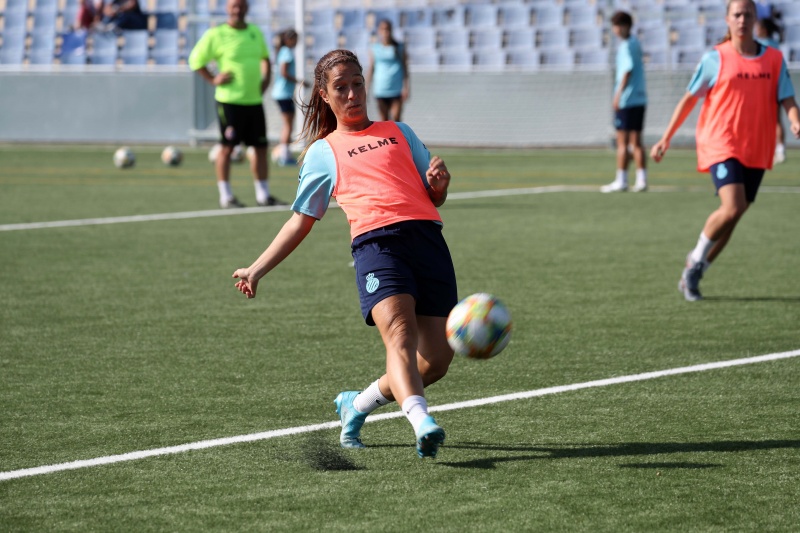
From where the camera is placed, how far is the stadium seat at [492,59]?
29.4m

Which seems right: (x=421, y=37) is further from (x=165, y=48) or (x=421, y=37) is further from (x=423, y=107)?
(x=165, y=48)

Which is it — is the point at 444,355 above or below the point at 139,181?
above

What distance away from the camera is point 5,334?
7.60 meters

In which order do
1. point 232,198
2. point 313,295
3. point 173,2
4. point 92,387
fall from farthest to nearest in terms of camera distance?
1. point 173,2
2. point 232,198
3. point 313,295
4. point 92,387

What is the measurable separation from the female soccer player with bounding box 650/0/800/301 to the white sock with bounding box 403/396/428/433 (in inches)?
181

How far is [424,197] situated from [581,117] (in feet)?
73.6

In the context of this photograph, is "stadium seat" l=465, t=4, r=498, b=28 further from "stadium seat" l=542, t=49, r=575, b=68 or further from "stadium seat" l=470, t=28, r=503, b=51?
"stadium seat" l=542, t=49, r=575, b=68

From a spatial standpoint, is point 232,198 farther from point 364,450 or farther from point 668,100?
point 668,100

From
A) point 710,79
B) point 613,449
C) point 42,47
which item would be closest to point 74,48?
point 42,47

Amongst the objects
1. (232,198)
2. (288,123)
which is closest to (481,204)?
(232,198)

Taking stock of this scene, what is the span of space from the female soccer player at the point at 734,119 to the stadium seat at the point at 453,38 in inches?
832

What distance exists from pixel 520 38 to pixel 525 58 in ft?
1.63

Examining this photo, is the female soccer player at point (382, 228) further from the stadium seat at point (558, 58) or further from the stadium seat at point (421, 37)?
the stadium seat at point (421, 37)

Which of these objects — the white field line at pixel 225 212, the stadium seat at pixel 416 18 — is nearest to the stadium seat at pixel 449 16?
the stadium seat at pixel 416 18
